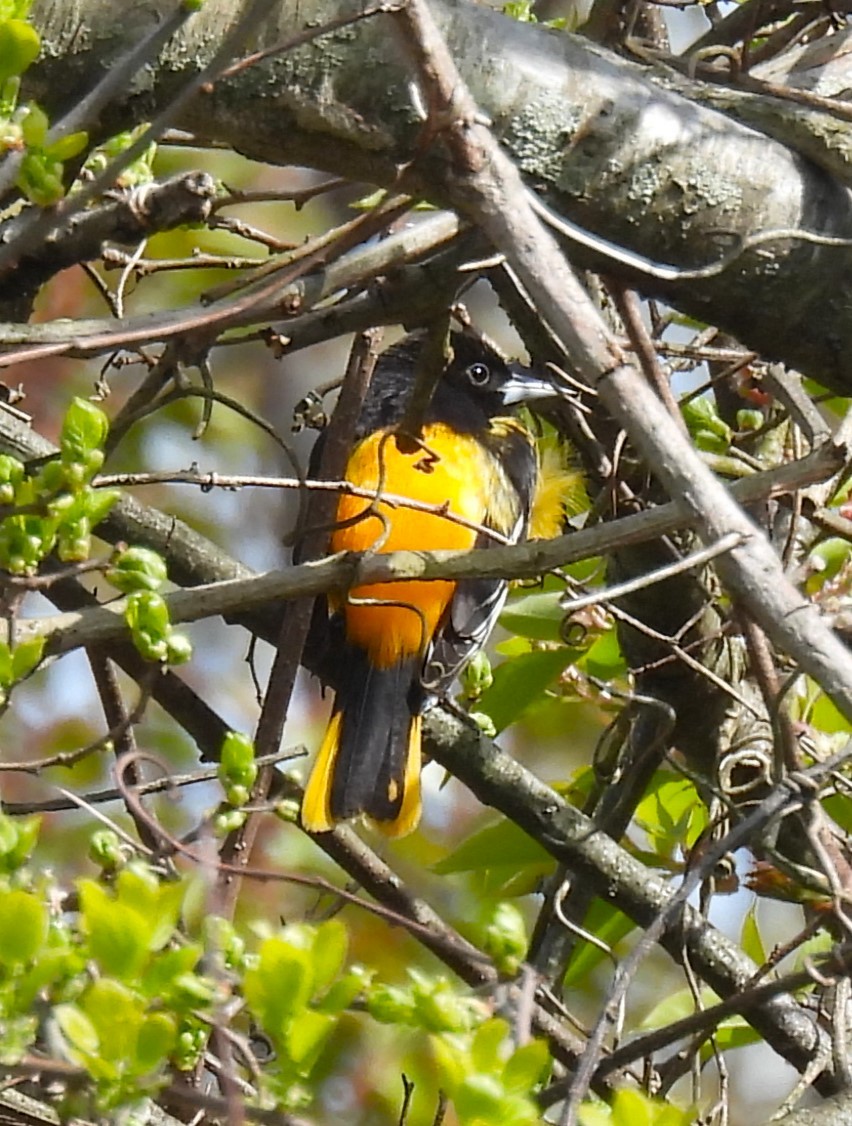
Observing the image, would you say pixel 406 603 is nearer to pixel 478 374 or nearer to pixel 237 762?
A: pixel 478 374

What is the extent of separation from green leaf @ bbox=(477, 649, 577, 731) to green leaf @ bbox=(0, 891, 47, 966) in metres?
1.70

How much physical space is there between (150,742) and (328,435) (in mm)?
2677

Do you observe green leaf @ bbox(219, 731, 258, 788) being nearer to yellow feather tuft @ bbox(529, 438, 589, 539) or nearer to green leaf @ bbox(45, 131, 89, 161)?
green leaf @ bbox(45, 131, 89, 161)

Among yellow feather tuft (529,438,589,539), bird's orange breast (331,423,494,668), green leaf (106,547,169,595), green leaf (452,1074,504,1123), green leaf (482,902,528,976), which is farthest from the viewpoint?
yellow feather tuft (529,438,589,539)

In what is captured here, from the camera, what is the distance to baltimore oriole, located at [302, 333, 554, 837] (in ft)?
10.1

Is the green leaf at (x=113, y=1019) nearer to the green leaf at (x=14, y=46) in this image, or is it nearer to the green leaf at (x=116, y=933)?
the green leaf at (x=116, y=933)

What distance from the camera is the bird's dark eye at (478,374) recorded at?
384 centimetres

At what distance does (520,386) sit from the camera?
12.2ft

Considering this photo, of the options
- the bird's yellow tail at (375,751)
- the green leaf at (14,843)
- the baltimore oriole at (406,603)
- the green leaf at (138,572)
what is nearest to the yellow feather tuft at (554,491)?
the baltimore oriole at (406,603)

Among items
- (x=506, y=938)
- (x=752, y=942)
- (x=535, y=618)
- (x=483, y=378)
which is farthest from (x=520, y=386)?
(x=506, y=938)

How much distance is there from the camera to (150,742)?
15.6 feet

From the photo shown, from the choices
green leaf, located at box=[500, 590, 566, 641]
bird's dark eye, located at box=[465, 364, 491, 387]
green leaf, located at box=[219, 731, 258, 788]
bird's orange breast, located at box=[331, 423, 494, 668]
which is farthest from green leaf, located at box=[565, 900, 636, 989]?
bird's dark eye, located at box=[465, 364, 491, 387]

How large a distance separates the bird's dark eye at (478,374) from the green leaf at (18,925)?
115 inches

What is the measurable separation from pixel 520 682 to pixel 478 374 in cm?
132
